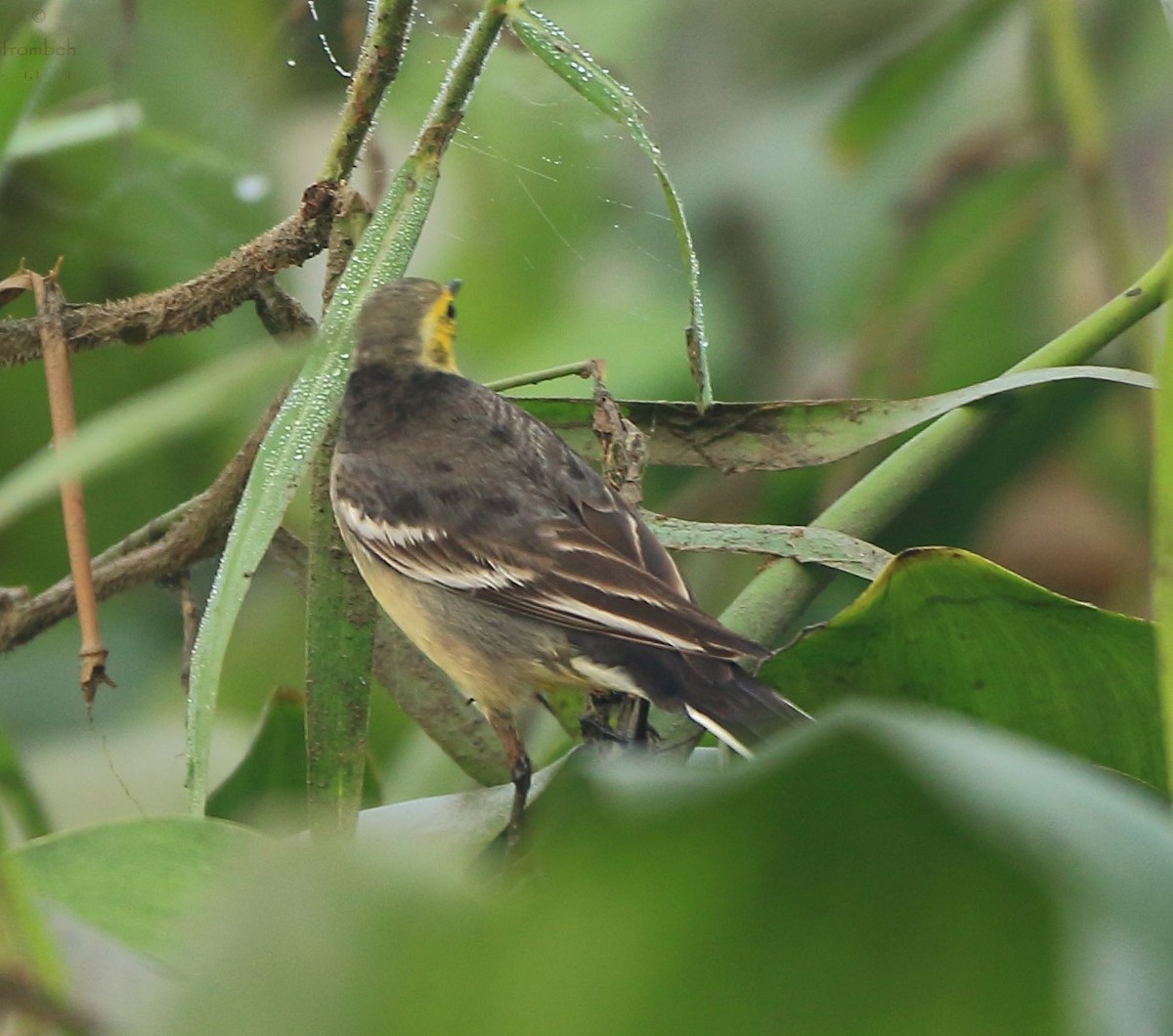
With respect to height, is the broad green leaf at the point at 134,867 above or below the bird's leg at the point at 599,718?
above

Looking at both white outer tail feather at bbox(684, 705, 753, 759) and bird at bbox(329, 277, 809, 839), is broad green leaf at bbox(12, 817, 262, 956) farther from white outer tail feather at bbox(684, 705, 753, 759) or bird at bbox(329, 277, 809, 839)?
bird at bbox(329, 277, 809, 839)

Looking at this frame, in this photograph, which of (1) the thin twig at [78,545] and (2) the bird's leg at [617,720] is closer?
(1) the thin twig at [78,545]

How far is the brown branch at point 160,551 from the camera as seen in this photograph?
1.78 meters

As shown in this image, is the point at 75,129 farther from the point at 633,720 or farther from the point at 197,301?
the point at 633,720

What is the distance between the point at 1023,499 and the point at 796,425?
70.6 inches

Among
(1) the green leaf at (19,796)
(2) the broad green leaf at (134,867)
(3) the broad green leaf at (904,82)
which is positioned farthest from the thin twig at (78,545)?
(3) the broad green leaf at (904,82)

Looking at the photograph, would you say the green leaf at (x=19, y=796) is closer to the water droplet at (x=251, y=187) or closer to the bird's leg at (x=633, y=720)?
the bird's leg at (x=633, y=720)

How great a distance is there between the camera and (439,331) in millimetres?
2459

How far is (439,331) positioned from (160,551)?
0.74 meters

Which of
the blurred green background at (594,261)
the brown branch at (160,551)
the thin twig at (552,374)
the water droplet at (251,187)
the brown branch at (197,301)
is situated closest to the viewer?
the brown branch at (197,301)

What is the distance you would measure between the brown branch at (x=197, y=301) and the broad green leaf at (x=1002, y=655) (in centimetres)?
66

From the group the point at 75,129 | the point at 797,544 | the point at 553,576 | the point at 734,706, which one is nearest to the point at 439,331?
the point at 553,576

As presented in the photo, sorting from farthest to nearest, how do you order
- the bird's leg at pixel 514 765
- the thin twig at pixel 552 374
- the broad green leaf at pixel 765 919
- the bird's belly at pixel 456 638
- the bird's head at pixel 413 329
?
the bird's head at pixel 413 329 → the bird's belly at pixel 456 638 → the thin twig at pixel 552 374 → the bird's leg at pixel 514 765 → the broad green leaf at pixel 765 919

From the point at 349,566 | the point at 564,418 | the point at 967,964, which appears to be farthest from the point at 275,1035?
the point at 564,418
